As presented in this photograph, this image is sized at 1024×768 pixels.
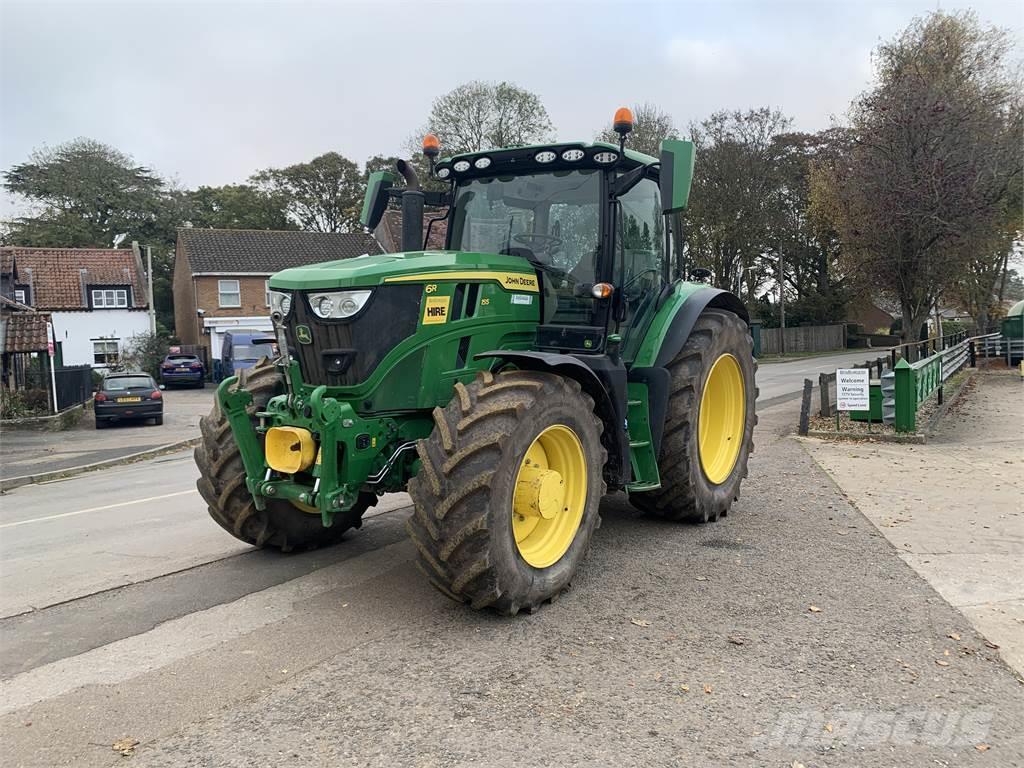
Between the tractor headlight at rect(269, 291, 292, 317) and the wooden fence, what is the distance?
42.3m

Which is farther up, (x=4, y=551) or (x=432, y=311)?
(x=432, y=311)

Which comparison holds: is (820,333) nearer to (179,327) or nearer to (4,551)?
(179,327)

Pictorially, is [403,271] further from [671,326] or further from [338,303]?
[671,326]

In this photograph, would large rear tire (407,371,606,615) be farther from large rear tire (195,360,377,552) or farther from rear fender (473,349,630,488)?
large rear tire (195,360,377,552)

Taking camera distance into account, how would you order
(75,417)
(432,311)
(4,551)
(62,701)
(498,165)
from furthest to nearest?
(75,417) → (4,551) → (498,165) → (432,311) → (62,701)

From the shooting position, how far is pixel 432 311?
4645 millimetres

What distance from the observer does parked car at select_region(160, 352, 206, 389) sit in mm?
31781

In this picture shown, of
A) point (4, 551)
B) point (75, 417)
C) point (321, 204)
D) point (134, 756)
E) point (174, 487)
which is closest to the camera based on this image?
point (134, 756)

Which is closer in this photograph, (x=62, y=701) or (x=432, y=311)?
(x=62, y=701)

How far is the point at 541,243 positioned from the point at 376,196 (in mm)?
1381

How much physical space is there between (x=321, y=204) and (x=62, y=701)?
180 feet

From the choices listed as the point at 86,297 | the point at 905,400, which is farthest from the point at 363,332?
the point at 86,297

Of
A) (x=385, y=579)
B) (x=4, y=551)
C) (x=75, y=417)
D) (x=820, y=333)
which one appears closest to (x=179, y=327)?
(x=75, y=417)

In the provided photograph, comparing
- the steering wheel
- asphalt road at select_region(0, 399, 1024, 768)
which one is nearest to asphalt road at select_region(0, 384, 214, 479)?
asphalt road at select_region(0, 399, 1024, 768)
